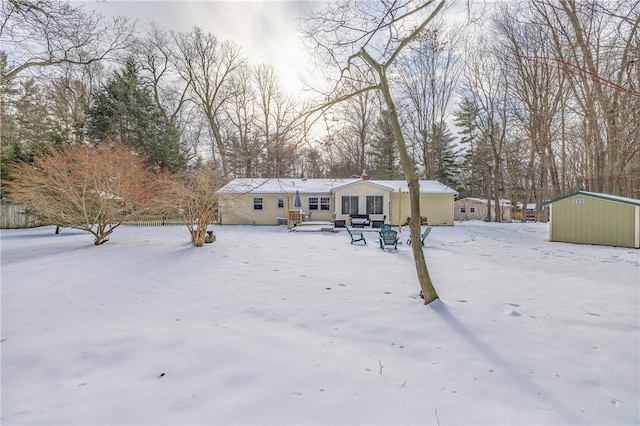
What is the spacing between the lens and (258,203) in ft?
67.4

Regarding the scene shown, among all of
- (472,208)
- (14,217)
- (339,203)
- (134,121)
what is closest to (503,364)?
(339,203)

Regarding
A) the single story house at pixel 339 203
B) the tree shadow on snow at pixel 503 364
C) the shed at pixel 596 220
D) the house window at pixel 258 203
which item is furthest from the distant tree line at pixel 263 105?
the tree shadow on snow at pixel 503 364

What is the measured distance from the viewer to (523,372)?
276 cm

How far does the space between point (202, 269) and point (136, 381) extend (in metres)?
4.32

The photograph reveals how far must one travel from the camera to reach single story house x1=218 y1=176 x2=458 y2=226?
19234 millimetres

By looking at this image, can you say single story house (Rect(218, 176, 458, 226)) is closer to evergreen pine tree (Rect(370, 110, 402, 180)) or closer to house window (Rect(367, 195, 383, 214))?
house window (Rect(367, 195, 383, 214))

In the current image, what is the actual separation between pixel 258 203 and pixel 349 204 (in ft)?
20.5

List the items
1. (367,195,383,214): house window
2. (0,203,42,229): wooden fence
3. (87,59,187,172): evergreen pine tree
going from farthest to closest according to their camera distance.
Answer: (87,59,187,172): evergreen pine tree → (367,195,383,214): house window → (0,203,42,229): wooden fence

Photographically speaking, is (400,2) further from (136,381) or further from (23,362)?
(23,362)

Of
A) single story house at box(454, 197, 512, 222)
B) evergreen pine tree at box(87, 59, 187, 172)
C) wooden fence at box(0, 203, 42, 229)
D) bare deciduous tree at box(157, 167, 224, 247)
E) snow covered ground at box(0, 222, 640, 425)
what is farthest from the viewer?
single story house at box(454, 197, 512, 222)

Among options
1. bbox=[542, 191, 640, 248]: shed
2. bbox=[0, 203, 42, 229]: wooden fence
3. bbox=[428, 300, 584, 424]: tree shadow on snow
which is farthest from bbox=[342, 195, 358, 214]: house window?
bbox=[0, 203, 42, 229]: wooden fence

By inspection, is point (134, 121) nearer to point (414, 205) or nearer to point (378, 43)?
point (378, 43)

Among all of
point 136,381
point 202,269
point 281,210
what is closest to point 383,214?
point 281,210

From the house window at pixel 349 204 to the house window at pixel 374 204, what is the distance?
0.84 metres
